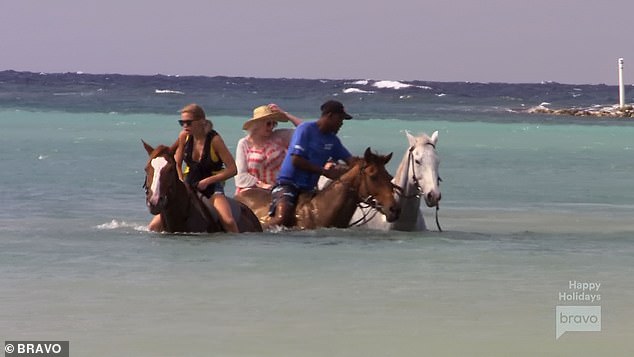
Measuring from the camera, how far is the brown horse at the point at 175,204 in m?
11.6

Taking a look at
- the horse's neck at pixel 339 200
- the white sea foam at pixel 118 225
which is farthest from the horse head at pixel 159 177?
the white sea foam at pixel 118 225

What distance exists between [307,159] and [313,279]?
2.45 m

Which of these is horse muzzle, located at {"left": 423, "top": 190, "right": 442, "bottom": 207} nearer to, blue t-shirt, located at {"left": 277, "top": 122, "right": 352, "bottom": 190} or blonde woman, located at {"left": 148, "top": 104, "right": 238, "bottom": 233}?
blue t-shirt, located at {"left": 277, "top": 122, "right": 352, "bottom": 190}

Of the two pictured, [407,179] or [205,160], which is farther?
[407,179]

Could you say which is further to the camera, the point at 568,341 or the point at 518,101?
the point at 518,101

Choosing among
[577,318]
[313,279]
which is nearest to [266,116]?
[313,279]

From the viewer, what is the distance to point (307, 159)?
12945mm

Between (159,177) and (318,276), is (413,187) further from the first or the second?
(159,177)

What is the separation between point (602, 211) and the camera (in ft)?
58.6

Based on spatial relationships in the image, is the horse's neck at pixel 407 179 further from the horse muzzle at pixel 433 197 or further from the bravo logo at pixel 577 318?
the bravo logo at pixel 577 318

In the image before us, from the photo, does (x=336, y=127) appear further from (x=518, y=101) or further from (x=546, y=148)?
(x=518, y=101)

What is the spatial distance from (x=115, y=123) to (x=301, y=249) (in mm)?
39132

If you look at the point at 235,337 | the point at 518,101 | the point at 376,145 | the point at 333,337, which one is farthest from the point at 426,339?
the point at 518,101

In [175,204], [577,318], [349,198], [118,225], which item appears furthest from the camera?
[118,225]
